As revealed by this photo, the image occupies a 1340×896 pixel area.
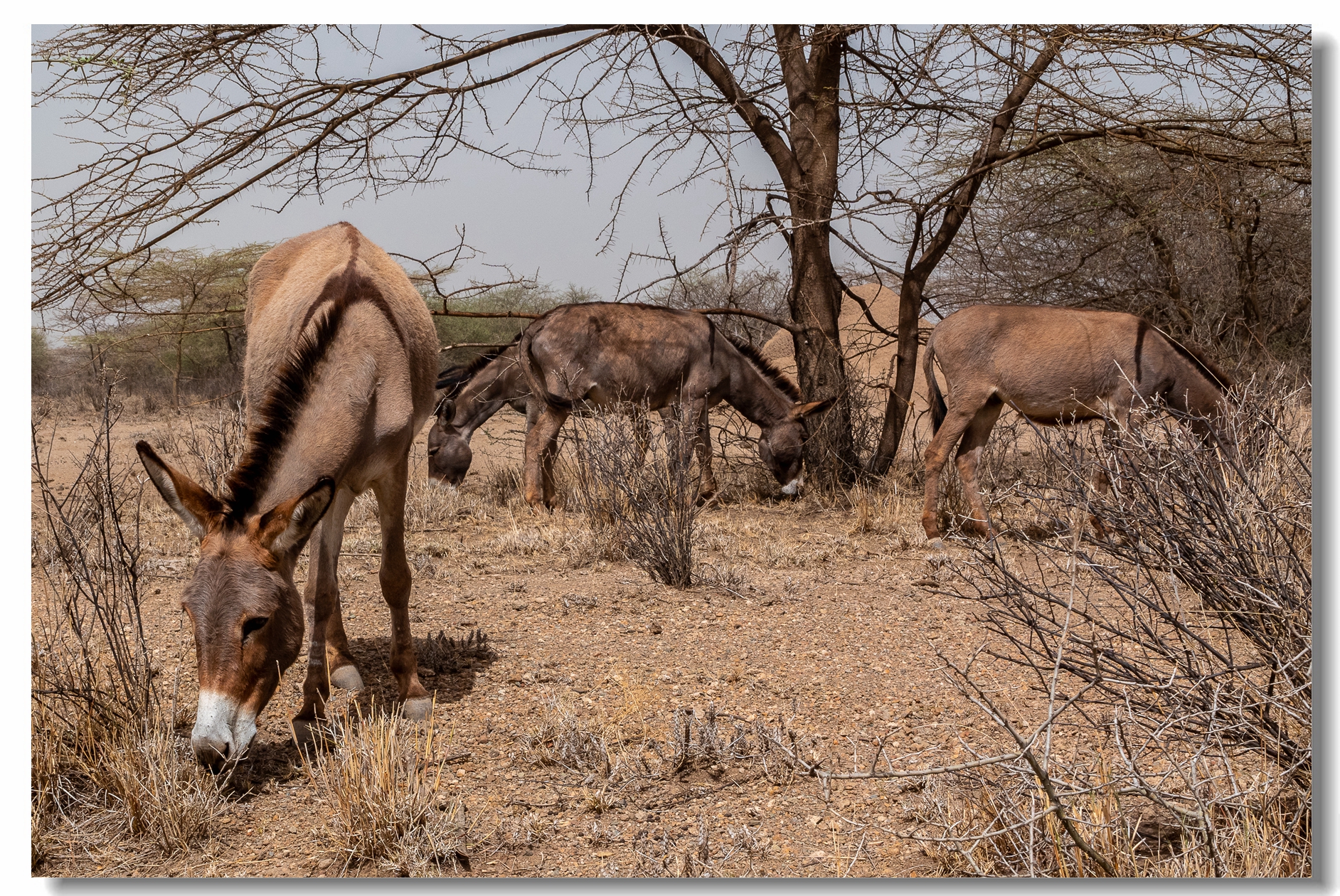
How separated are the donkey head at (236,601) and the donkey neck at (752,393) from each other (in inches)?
265

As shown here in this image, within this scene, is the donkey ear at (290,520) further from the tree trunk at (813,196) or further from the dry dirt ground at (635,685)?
the tree trunk at (813,196)

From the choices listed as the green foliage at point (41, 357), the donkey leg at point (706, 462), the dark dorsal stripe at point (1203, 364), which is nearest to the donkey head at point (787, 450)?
the donkey leg at point (706, 462)

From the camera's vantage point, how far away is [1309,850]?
2.62 meters

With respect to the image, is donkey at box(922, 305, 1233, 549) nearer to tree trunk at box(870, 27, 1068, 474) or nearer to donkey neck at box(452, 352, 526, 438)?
tree trunk at box(870, 27, 1068, 474)

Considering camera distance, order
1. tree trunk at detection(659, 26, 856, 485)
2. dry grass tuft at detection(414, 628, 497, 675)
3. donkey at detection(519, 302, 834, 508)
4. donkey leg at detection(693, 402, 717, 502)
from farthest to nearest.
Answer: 1. donkey at detection(519, 302, 834, 508)
2. donkey leg at detection(693, 402, 717, 502)
3. tree trunk at detection(659, 26, 856, 485)
4. dry grass tuft at detection(414, 628, 497, 675)

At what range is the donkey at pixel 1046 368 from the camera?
727 cm

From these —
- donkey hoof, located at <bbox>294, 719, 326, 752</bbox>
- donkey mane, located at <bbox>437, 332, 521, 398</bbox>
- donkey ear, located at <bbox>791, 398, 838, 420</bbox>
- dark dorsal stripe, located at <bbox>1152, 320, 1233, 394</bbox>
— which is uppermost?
donkey mane, located at <bbox>437, 332, 521, 398</bbox>

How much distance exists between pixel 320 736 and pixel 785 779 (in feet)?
5.09

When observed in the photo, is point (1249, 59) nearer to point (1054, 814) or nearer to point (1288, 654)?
point (1288, 654)

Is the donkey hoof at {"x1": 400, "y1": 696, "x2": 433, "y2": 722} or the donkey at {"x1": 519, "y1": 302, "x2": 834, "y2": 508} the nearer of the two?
the donkey hoof at {"x1": 400, "y1": 696, "x2": 433, "y2": 722}

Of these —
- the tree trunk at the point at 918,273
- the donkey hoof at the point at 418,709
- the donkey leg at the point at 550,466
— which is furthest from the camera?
the donkey leg at the point at 550,466

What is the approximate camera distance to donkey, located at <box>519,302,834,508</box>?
898cm

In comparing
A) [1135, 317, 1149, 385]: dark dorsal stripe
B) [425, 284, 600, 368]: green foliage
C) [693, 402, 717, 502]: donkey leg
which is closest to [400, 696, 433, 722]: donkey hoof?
[693, 402, 717, 502]: donkey leg

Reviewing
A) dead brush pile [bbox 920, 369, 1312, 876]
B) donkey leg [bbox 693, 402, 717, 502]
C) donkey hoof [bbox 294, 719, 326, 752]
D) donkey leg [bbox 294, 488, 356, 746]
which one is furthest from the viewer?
donkey leg [bbox 693, 402, 717, 502]
